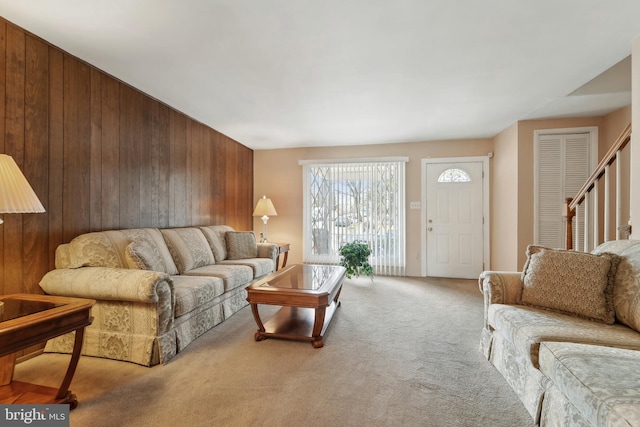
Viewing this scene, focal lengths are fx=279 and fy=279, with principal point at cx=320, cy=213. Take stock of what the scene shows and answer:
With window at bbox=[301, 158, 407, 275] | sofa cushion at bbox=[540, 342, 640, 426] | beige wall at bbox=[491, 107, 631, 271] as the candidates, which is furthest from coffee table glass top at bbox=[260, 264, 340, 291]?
beige wall at bbox=[491, 107, 631, 271]

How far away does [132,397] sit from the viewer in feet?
5.28

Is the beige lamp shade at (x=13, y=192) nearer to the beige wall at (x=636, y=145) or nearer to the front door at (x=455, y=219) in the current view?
the beige wall at (x=636, y=145)

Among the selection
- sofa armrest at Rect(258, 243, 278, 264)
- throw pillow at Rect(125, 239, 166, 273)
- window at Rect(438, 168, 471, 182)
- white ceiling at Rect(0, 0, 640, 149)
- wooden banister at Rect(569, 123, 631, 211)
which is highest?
white ceiling at Rect(0, 0, 640, 149)

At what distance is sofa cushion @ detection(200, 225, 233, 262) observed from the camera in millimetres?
3512

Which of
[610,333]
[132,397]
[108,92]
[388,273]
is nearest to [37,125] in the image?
[108,92]

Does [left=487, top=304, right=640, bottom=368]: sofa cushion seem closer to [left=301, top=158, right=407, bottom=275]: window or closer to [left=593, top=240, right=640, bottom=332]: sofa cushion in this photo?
[left=593, top=240, right=640, bottom=332]: sofa cushion

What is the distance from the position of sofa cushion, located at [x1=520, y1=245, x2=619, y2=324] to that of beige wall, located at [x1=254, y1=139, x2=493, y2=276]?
112 inches

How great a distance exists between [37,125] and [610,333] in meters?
3.79

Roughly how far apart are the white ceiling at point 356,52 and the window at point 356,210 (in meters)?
1.48

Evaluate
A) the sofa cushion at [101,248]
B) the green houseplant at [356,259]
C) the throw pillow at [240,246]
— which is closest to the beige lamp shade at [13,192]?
the sofa cushion at [101,248]

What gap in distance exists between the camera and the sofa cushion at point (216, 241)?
351cm

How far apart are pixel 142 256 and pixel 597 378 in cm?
279

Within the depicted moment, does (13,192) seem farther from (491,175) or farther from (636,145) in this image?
(491,175)

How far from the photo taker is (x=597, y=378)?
1.04 meters
